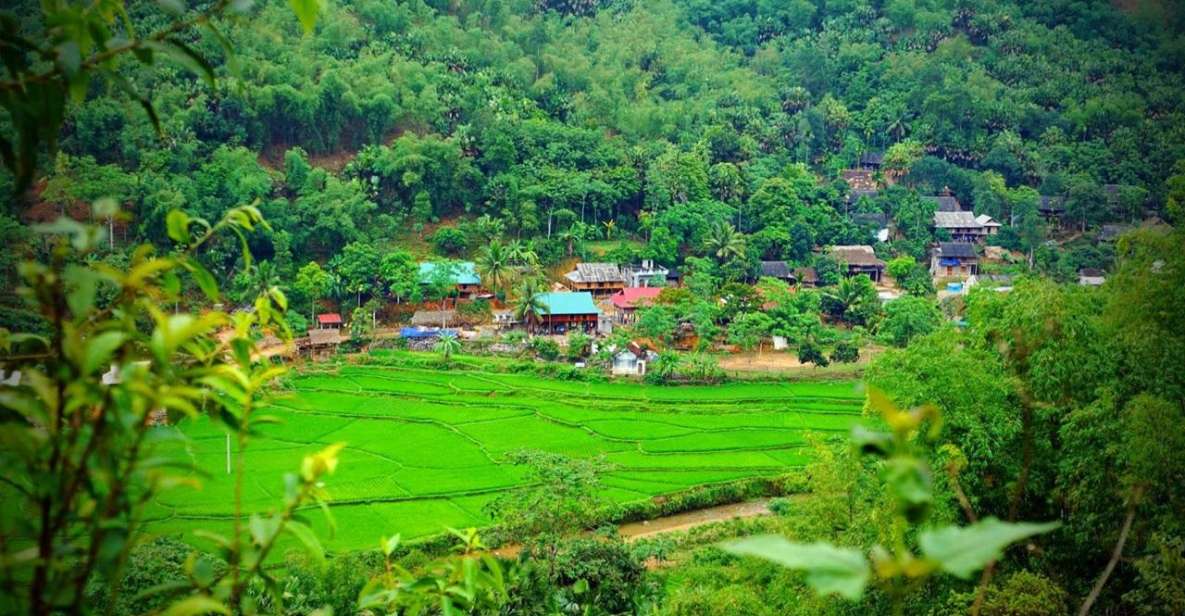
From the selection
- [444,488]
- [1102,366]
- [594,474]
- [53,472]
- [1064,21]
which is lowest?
[444,488]

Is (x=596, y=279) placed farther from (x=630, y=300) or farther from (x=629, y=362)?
(x=629, y=362)

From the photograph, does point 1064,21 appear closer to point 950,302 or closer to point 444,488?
point 950,302

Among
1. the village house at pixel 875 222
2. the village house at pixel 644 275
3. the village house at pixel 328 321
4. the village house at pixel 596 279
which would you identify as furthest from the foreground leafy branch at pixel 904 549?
the village house at pixel 875 222

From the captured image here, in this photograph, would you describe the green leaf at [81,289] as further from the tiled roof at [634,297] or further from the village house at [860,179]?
the village house at [860,179]

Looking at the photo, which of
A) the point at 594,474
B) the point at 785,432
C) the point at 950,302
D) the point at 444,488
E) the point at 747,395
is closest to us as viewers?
the point at 594,474

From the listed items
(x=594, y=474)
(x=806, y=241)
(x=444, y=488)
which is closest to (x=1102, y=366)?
(x=594, y=474)

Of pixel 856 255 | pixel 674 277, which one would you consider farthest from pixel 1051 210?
pixel 674 277
